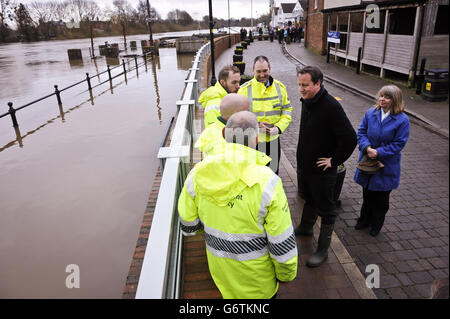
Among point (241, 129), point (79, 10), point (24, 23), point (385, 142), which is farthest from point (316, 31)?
point (79, 10)

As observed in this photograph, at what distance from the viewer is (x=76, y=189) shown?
21.1 ft

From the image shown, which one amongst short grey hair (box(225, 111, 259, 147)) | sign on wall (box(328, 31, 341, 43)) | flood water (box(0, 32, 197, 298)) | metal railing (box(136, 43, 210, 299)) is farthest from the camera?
sign on wall (box(328, 31, 341, 43))

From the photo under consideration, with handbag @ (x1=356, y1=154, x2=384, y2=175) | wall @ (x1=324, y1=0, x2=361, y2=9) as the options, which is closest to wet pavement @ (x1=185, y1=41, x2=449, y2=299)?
handbag @ (x1=356, y1=154, x2=384, y2=175)

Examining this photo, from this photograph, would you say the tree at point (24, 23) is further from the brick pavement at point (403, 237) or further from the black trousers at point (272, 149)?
A: the brick pavement at point (403, 237)

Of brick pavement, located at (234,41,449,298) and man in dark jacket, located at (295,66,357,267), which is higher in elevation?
man in dark jacket, located at (295,66,357,267)

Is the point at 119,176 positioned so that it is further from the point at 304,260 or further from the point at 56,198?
the point at 304,260

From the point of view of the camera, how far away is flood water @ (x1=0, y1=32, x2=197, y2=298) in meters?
4.42

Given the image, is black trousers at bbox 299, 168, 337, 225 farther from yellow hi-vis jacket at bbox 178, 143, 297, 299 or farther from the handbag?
yellow hi-vis jacket at bbox 178, 143, 297, 299

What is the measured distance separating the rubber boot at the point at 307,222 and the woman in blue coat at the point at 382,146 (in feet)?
2.42

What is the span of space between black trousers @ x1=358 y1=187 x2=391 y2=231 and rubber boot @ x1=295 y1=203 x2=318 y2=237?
76 centimetres

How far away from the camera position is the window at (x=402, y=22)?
17.6 m

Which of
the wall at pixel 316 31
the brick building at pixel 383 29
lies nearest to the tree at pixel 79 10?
the wall at pixel 316 31
